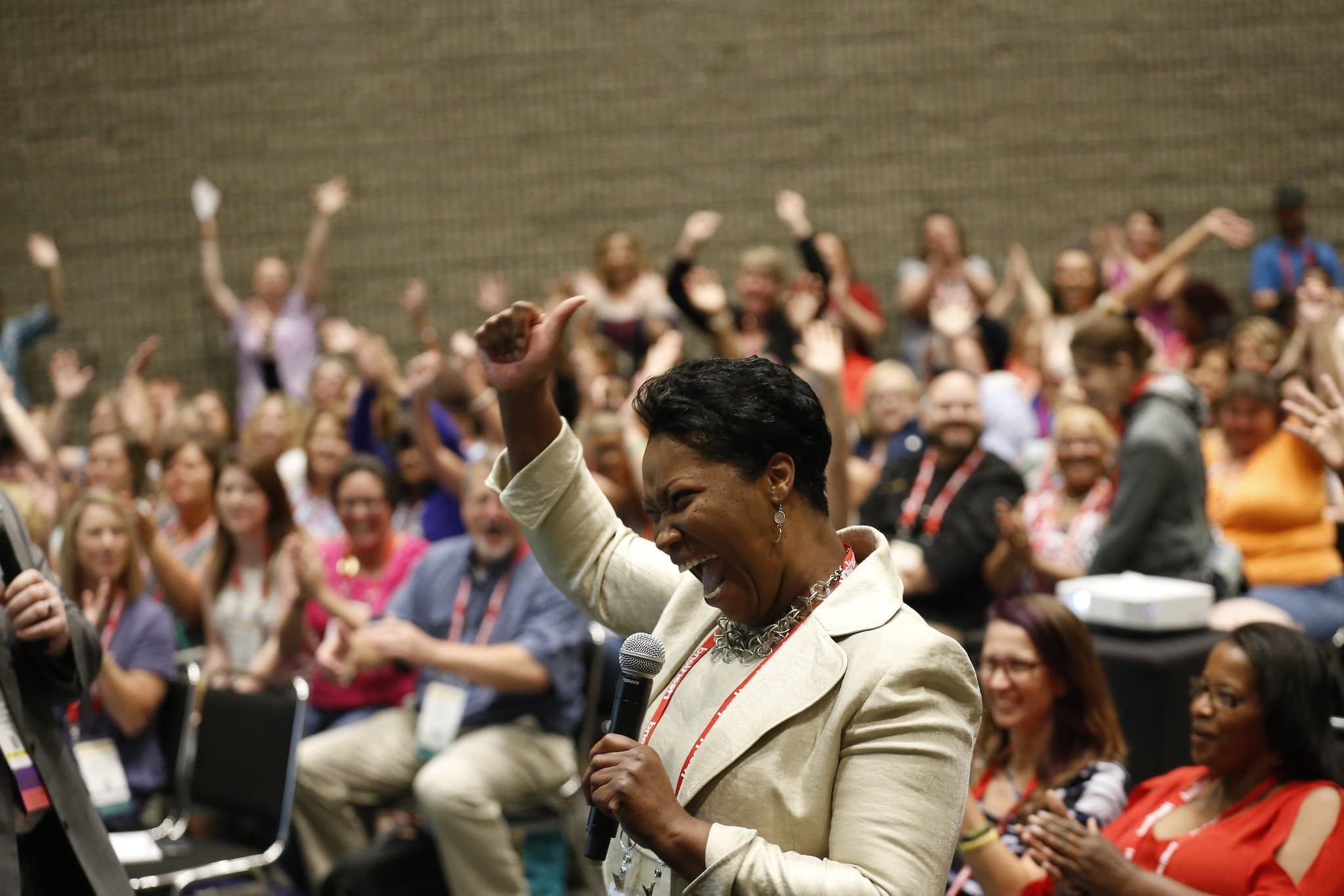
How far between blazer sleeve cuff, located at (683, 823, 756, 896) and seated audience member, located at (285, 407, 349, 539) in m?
4.45

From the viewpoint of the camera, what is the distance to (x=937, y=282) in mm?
7805

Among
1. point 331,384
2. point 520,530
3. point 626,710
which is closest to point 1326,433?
point 520,530

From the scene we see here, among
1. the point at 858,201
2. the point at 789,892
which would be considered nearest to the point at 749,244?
the point at 858,201

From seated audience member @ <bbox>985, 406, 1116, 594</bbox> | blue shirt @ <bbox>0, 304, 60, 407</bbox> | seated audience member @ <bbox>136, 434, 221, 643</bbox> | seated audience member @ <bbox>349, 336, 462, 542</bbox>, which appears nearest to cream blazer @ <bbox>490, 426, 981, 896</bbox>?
seated audience member @ <bbox>985, 406, 1116, 594</bbox>

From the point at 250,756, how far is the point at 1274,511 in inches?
122

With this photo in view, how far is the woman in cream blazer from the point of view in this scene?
1471mm

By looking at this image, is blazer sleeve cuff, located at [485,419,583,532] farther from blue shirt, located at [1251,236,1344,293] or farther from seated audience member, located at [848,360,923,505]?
blue shirt, located at [1251,236,1344,293]

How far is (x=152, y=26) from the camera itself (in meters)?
9.27

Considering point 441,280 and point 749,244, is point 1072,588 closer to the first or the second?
point 749,244

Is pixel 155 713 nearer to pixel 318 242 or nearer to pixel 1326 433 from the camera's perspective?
pixel 1326 433

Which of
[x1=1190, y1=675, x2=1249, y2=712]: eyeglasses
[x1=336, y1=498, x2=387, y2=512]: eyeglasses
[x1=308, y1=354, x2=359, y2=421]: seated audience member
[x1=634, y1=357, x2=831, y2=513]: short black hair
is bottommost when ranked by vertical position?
[x1=308, y1=354, x2=359, y2=421]: seated audience member

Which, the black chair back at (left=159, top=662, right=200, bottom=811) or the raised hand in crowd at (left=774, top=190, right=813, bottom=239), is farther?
the raised hand in crowd at (left=774, top=190, right=813, bottom=239)

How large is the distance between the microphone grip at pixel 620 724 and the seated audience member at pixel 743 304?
444 centimetres

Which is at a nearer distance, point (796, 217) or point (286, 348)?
point (796, 217)
